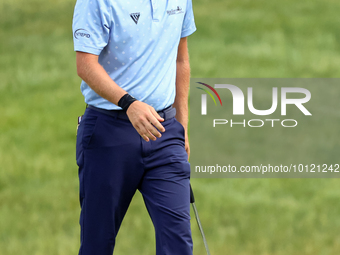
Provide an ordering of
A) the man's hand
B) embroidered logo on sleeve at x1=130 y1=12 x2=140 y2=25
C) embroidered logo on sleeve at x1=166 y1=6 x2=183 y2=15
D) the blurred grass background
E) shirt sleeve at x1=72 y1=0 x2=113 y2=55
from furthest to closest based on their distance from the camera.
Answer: the blurred grass background, embroidered logo on sleeve at x1=166 y1=6 x2=183 y2=15, embroidered logo on sleeve at x1=130 y1=12 x2=140 y2=25, shirt sleeve at x1=72 y1=0 x2=113 y2=55, the man's hand

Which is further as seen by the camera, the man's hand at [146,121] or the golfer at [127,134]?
the golfer at [127,134]

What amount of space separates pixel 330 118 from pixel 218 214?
502 centimetres

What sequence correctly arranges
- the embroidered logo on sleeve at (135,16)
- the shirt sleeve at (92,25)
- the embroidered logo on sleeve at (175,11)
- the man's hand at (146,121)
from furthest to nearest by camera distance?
the embroidered logo on sleeve at (175,11), the embroidered logo on sleeve at (135,16), the shirt sleeve at (92,25), the man's hand at (146,121)

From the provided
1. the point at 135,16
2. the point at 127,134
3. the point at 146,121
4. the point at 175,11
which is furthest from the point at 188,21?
the point at 146,121

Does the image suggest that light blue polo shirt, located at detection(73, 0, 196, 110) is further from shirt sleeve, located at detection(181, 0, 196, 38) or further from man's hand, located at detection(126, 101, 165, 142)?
man's hand, located at detection(126, 101, 165, 142)

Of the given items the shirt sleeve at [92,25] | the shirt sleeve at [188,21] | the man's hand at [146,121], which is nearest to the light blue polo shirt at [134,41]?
the shirt sleeve at [92,25]

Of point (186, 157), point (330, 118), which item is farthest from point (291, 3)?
point (186, 157)

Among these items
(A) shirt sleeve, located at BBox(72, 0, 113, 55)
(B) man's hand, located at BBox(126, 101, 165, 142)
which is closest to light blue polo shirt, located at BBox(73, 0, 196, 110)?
(A) shirt sleeve, located at BBox(72, 0, 113, 55)

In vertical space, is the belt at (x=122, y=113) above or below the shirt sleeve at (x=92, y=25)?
below

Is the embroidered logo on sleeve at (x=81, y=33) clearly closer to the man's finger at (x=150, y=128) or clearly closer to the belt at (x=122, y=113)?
the belt at (x=122, y=113)

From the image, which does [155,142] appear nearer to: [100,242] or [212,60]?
[100,242]

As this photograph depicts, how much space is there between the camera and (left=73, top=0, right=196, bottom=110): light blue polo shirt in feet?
11.0

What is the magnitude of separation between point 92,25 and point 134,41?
270 millimetres

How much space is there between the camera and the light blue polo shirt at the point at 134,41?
3361mm
